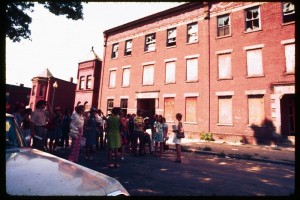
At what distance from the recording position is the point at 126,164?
7.35 m

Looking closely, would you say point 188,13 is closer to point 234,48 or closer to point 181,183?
point 234,48

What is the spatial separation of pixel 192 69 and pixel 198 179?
13.3 meters

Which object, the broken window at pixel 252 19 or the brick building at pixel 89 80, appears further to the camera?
the brick building at pixel 89 80

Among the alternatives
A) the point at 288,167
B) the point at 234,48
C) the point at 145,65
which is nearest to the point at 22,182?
the point at 288,167

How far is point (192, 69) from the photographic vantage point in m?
17.9

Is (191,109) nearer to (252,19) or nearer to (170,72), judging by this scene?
(170,72)

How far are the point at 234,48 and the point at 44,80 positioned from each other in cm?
3322

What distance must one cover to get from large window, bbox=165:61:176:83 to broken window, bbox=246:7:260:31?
270 inches

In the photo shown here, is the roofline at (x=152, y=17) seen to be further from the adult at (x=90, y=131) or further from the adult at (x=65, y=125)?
the adult at (x=90, y=131)

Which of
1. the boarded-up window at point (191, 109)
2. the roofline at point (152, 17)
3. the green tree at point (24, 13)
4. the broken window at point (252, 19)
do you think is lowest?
the boarded-up window at point (191, 109)

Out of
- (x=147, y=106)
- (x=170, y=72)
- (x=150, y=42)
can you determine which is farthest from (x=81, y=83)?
(x=170, y=72)

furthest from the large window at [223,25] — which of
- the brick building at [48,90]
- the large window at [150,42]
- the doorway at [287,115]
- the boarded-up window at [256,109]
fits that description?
the brick building at [48,90]

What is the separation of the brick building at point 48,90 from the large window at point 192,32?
26602 millimetres

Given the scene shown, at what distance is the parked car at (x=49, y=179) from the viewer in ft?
5.76
